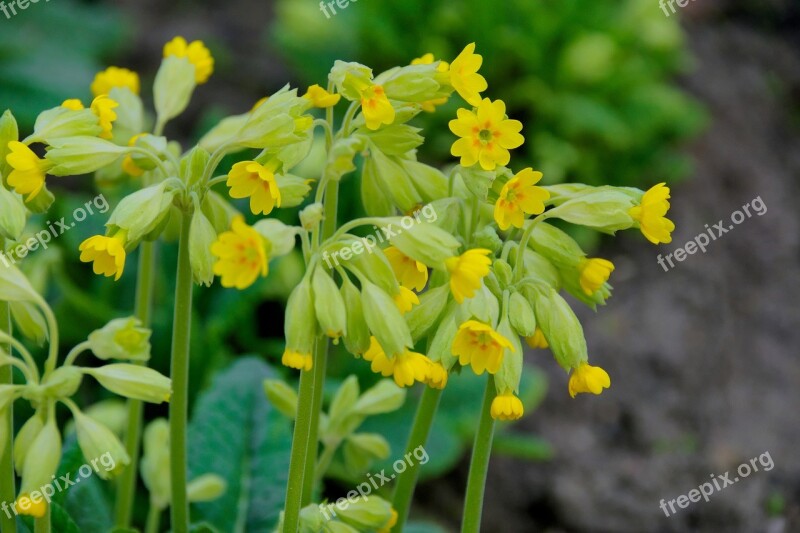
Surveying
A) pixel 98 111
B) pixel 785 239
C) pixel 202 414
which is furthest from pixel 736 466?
pixel 98 111

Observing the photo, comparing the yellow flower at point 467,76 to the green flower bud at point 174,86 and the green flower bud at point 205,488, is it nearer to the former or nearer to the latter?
the green flower bud at point 174,86

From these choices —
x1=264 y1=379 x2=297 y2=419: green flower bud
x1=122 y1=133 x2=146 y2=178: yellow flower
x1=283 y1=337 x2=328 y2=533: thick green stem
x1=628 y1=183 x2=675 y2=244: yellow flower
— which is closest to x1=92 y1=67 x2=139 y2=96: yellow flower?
x1=122 y1=133 x2=146 y2=178: yellow flower

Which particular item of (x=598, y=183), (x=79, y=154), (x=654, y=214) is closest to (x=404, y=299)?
(x=654, y=214)

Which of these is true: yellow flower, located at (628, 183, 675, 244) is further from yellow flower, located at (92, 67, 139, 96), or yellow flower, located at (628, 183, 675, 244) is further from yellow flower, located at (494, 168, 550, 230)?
yellow flower, located at (92, 67, 139, 96)

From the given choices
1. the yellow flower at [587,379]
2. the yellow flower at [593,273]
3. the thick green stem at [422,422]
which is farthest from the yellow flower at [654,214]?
the thick green stem at [422,422]

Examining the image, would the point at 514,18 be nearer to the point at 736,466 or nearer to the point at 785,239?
the point at 785,239

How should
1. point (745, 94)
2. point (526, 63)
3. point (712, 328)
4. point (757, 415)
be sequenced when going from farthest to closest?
point (745, 94), point (526, 63), point (712, 328), point (757, 415)
